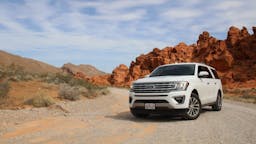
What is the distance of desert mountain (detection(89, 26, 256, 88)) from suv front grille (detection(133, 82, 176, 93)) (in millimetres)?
45812

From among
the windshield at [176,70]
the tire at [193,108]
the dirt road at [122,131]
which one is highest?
the windshield at [176,70]

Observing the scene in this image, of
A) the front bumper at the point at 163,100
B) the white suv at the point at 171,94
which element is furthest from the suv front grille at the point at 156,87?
the front bumper at the point at 163,100

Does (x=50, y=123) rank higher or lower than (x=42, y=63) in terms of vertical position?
lower

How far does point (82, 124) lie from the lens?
966cm

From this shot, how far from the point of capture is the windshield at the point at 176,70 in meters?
11.9

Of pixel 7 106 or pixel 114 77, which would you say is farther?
pixel 114 77

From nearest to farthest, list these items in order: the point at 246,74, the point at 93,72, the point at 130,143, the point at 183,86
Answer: the point at 130,143, the point at 183,86, the point at 246,74, the point at 93,72

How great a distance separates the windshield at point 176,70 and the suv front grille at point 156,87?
4.96 feet

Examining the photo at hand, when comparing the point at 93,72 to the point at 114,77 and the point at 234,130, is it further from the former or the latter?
the point at 234,130

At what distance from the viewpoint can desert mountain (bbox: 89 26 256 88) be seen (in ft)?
200

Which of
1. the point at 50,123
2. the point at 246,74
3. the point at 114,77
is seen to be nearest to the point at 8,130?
the point at 50,123

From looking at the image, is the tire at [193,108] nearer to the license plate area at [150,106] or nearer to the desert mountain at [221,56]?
the license plate area at [150,106]

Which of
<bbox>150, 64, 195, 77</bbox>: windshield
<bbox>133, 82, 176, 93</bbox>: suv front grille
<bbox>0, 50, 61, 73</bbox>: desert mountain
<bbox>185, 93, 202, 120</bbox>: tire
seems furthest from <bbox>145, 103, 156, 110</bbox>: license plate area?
<bbox>0, 50, 61, 73</bbox>: desert mountain

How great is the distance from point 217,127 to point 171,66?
383 centimetres
